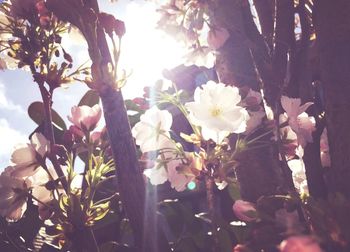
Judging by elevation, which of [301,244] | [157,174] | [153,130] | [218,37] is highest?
[218,37]

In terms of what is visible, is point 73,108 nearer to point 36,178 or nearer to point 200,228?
point 36,178

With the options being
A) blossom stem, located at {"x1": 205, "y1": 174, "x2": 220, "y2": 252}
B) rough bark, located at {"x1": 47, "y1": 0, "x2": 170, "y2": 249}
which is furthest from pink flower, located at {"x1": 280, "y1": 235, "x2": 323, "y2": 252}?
rough bark, located at {"x1": 47, "y1": 0, "x2": 170, "y2": 249}

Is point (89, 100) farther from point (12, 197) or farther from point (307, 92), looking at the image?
point (307, 92)

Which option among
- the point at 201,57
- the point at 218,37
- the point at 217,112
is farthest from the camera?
the point at 201,57

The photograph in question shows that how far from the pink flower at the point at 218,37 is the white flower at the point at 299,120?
403mm

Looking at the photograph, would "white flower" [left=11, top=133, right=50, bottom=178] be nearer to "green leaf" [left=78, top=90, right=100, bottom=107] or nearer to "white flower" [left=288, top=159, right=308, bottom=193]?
"green leaf" [left=78, top=90, right=100, bottom=107]

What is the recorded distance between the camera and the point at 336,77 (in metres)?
0.96

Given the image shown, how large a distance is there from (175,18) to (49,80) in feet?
2.91

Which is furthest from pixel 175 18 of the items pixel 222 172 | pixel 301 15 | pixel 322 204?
pixel 322 204

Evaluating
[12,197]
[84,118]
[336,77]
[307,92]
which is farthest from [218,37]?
[12,197]

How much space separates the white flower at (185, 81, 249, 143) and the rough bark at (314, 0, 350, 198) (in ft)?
0.75

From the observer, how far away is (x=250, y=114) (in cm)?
101

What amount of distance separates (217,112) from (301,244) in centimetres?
48

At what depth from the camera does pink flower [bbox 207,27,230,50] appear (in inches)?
50.2
